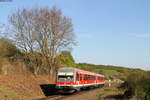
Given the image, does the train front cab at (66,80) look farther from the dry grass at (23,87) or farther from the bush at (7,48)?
the bush at (7,48)

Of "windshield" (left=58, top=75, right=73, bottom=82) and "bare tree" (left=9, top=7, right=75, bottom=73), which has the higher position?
"bare tree" (left=9, top=7, right=75, bottom=73)

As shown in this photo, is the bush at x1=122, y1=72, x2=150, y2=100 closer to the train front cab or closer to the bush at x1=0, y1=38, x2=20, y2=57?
the train front cab

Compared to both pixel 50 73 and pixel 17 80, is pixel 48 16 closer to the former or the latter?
pixel 50 73

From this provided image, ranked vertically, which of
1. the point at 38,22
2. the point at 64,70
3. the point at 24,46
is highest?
the point at 38,22

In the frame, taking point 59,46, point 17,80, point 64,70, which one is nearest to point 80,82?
point 64,70

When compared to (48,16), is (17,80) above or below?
below

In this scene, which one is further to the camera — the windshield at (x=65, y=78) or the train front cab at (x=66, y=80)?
the windshield at (x=65, y=78)

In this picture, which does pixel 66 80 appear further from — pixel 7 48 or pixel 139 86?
pixel 7 48

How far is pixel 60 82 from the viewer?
91.6 ft

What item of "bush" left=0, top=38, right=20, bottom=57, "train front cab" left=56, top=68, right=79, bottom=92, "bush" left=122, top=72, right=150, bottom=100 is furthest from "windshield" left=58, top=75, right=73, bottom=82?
"bush" left=122, top=72, right=150, bottom=100

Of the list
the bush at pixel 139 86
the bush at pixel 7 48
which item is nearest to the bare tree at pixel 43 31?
the bush at pixel 7 48

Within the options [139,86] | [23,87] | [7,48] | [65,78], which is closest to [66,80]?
[65,78]

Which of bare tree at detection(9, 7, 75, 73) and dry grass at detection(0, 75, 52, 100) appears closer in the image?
dry grass at detection(0, 75, 52, 100)

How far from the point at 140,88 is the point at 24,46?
24876 mm
